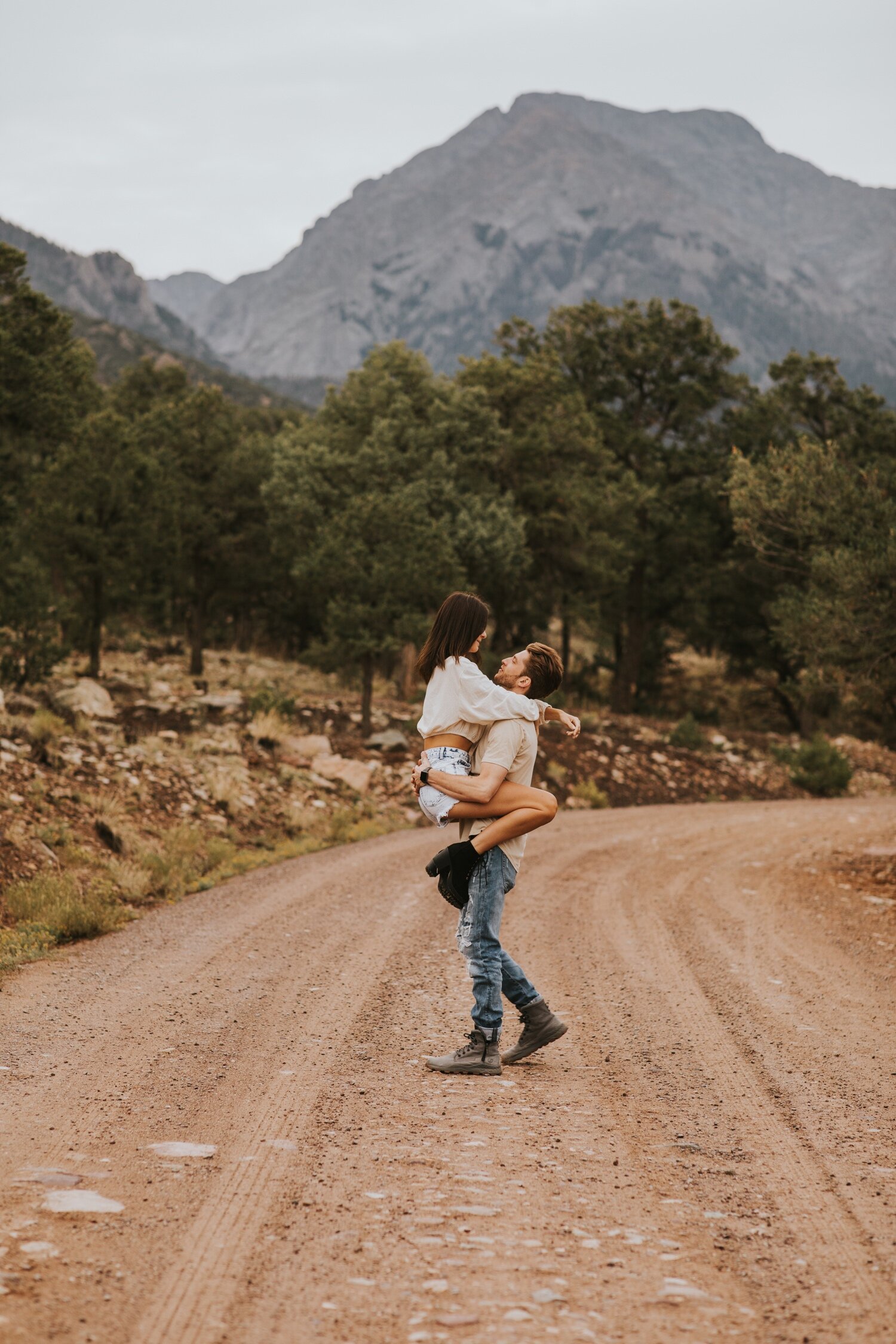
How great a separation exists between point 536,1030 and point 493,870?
1031 millimetres

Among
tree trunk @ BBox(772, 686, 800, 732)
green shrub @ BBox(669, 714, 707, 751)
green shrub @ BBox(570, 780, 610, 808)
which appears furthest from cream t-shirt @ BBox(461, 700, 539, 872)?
tree trunk @ BBox(772, 686, 800, 732)

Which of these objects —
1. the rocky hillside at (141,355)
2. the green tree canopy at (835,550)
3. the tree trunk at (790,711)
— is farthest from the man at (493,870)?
the rocky hillside at (141,355)

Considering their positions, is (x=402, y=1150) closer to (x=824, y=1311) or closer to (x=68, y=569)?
(x=824, y=1311)

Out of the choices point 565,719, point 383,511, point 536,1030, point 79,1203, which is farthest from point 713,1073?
point 383,511

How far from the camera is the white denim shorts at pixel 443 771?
5293 millimetres

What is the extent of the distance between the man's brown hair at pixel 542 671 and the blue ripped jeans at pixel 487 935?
2.91ft

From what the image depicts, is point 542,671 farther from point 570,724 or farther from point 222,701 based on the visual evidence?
point 222,701

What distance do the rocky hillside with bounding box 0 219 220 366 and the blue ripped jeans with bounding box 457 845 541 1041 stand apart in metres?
175

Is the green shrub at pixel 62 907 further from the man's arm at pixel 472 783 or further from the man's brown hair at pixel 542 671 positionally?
the man's brown hair at pixel 542 671

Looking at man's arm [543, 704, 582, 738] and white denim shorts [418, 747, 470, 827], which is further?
man's arm [543, 704, 582, 738]

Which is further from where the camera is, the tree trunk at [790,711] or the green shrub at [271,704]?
the tree trunk at [790,711]

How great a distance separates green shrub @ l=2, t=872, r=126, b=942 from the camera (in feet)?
29.9

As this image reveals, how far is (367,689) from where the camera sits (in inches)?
931

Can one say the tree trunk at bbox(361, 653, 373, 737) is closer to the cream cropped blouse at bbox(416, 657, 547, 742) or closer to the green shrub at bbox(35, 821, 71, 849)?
the green shrub at bbox(35, 821, 71, 849)
